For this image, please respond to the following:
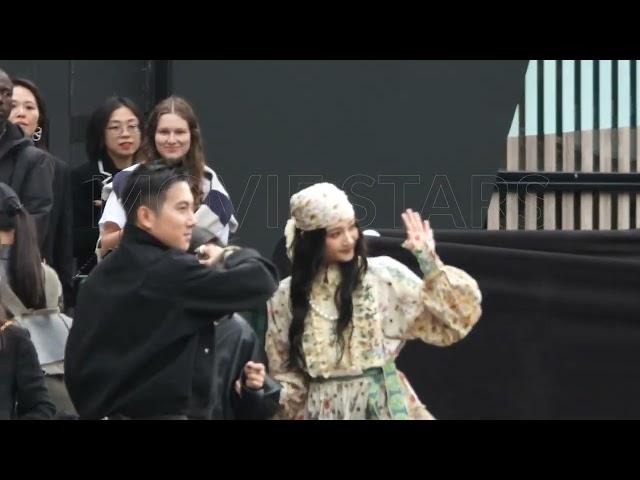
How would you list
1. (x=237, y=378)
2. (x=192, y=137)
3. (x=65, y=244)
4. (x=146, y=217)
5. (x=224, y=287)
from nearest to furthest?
(x=224, y=287) → (x=146, y=217) → (x=237, y=378) → (x=192, y=137) → (x=65, y=244)

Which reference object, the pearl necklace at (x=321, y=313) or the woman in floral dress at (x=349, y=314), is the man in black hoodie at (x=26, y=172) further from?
the pearl necklace at (x=321, y=313)

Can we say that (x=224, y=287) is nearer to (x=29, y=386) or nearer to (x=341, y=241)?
(x=341, y=241)

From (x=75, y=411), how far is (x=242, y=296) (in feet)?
3.18

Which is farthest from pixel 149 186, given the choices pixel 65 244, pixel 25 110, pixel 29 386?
pixel 25 110

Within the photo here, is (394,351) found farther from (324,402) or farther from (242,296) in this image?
(242,296)

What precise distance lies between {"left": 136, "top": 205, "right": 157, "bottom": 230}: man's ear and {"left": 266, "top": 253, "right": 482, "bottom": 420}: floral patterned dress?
753 millimetres

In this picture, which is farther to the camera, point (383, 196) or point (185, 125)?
point (383, 196)

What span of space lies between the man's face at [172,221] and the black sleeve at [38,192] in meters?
1.71

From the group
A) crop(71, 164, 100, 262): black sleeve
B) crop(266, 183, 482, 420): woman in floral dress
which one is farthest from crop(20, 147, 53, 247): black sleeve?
crop(266, 183, 482, 420): woman in floral dress

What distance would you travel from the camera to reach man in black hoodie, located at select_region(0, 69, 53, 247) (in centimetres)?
842

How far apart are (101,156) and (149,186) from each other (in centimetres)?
218

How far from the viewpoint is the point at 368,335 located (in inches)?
282
